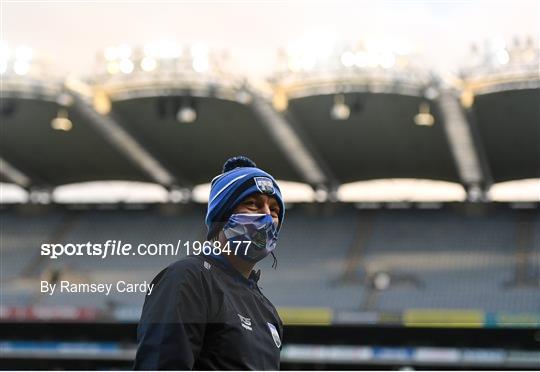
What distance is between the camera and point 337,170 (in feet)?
65.8

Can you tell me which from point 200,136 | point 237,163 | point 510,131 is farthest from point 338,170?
point 237,163

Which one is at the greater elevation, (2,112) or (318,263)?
(2,112)

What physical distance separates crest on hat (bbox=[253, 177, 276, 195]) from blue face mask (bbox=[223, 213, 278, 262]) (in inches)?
2.0

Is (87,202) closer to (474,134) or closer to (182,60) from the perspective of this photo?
(182,60)

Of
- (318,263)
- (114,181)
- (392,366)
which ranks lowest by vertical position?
Result: (392,366)

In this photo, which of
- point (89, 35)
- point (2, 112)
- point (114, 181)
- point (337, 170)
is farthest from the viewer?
point (337, 170)

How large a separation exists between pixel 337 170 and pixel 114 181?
4.40m

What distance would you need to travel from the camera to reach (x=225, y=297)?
6.53 ft

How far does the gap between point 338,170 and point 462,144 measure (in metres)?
2.65

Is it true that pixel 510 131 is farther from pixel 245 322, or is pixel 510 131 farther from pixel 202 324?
pixel 202 324

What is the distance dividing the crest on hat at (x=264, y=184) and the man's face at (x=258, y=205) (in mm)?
19

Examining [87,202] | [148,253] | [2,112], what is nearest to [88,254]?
[148,253]

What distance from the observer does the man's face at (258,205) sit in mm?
2107

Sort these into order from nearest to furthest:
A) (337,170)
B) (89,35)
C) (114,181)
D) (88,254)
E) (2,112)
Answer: (88,254) < (89,35) < (2,112) < (114,181) < (337,170)
